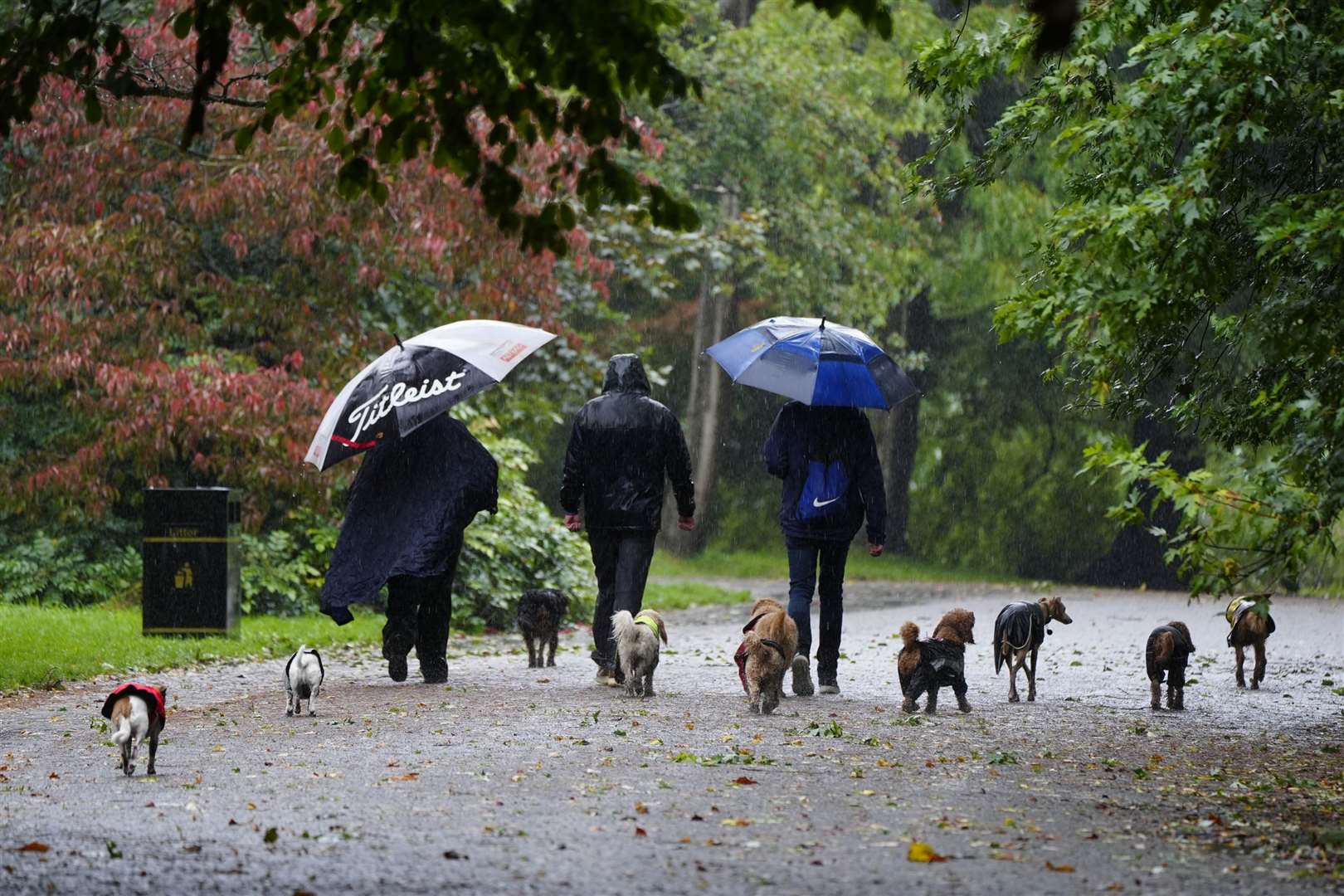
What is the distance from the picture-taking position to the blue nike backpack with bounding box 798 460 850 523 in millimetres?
10430

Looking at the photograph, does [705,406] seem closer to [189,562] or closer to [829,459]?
[189,562]

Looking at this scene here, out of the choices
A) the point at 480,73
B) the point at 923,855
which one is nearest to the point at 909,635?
the point at 923,855

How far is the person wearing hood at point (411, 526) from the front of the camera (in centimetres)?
1063

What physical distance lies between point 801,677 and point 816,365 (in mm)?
1886

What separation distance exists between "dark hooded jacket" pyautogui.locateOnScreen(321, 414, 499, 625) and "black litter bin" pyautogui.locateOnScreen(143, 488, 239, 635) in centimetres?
309

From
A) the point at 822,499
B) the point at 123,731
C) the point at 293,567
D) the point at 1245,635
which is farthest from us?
the point at 293,567

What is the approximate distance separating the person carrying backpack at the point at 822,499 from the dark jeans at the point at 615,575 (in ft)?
2.98

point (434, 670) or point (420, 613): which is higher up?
point (420, 613)

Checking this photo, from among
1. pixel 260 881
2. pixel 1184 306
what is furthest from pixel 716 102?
pixel 260 881

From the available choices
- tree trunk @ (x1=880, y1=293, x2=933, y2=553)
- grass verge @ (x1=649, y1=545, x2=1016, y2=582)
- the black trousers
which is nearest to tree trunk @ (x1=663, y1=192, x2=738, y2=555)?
grass verge @ (x1=649, y1=545, x2=1016, y2=582)

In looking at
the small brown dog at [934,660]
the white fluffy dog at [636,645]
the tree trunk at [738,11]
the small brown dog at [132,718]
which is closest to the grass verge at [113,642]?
the white fluffy dog at [636,645]

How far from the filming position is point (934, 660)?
9.56 metres

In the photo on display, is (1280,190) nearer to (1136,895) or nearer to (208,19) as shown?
(1136,895)

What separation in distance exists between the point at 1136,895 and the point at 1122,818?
4.50 feet
